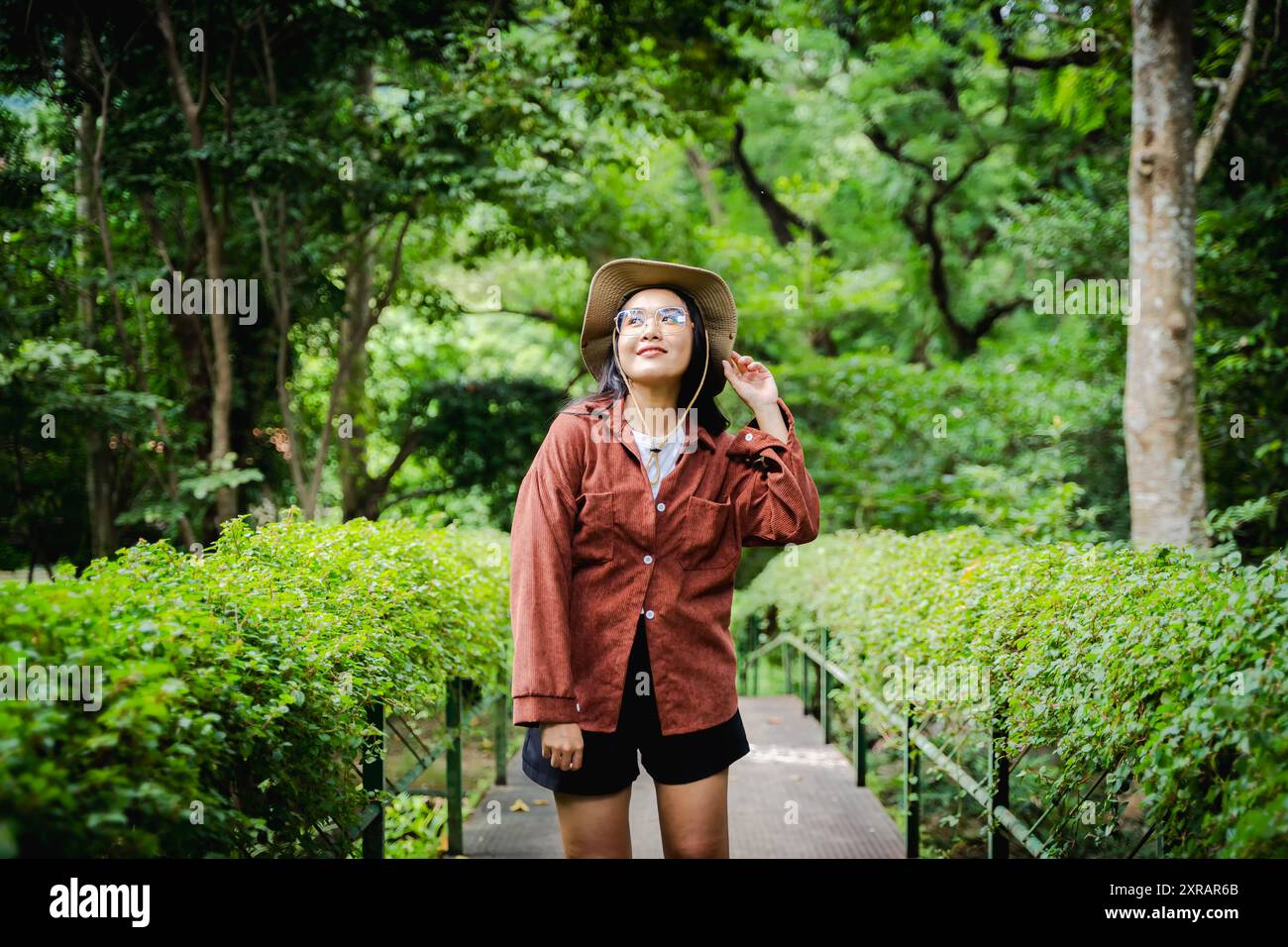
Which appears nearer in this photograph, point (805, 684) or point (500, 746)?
point (500, 746)

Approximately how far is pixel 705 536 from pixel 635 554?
0.19 m

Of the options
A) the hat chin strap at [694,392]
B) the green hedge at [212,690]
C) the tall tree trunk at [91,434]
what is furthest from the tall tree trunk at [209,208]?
the hat chin strap at [694,392]

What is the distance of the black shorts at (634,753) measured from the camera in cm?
226

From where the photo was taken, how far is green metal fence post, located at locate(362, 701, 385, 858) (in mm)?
2852

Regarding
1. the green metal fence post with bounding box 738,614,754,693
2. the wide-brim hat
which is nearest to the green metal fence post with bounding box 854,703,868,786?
the wide-brim hat

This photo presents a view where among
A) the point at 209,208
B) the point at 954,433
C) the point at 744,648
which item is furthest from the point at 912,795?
the point at 744,648

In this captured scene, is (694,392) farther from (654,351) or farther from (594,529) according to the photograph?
(594,529)

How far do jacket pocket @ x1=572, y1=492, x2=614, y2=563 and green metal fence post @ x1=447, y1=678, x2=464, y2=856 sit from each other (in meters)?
2.11

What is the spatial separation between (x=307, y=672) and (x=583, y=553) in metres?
0.77

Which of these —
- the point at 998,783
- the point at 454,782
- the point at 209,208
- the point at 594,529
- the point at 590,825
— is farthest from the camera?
the point at 209,208

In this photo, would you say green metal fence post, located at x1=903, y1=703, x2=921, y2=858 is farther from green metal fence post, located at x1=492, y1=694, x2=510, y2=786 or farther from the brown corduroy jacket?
green metal fence post, located at x1=492, y1=694, x2=510, y2=786

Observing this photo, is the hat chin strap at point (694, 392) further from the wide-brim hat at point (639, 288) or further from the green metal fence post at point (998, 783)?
the green metal fence post at point (998, 783)

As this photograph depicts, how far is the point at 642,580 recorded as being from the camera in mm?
2355
